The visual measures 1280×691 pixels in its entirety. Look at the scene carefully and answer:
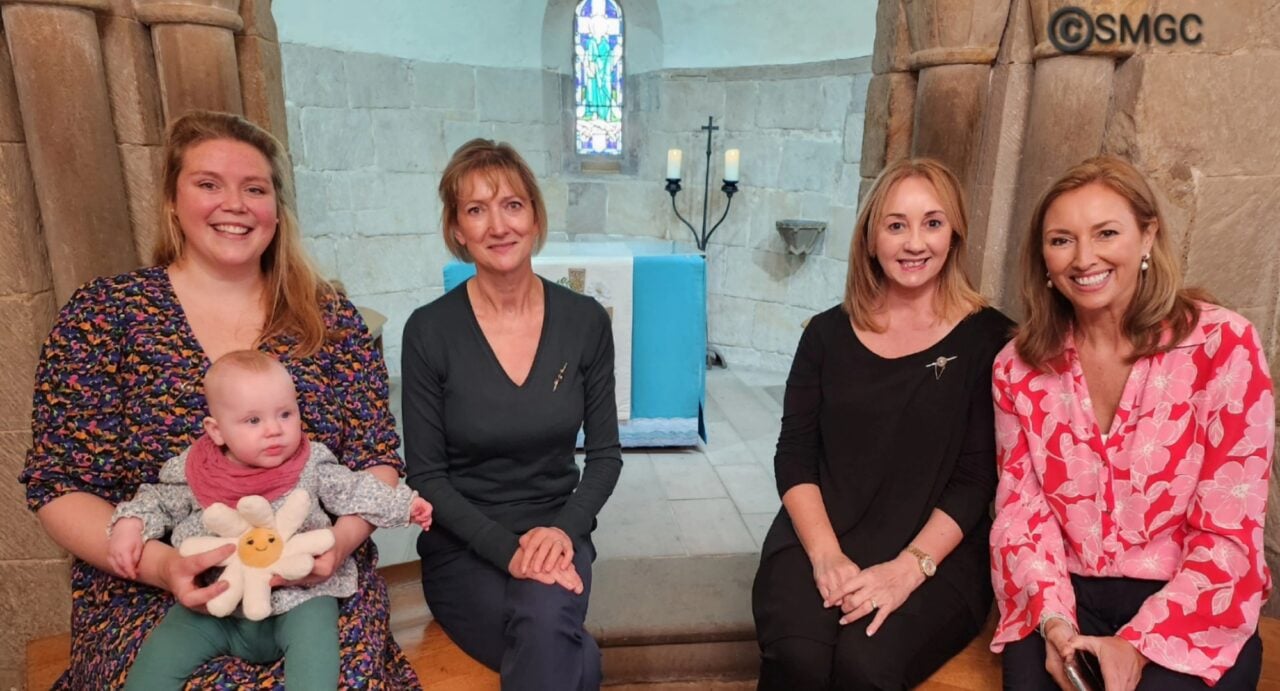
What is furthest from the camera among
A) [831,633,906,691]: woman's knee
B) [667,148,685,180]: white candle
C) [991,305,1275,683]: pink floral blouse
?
[667,148,685,180]: white candle

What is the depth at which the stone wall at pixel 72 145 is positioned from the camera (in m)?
1.68

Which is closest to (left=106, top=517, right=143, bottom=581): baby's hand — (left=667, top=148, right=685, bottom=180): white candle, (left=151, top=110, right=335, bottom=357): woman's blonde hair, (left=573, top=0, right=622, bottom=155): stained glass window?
(left=151, top=110, right=335, bottom=357): woman's blonde hair

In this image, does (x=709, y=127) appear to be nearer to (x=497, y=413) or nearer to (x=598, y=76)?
(x=598, y=76)

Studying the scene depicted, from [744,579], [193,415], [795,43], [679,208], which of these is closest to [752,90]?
[795,43]

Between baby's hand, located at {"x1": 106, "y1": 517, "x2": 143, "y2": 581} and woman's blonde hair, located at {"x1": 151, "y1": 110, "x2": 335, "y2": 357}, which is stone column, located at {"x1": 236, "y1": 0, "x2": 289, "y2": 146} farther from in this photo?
baby's hand, located at {"x1": 106, "y1": 517, "x2": 143, "y2": 581}

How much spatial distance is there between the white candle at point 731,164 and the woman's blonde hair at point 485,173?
380 centimetres

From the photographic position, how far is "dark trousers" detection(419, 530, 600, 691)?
56.6 inches

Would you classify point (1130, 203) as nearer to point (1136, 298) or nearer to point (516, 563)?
point (1136, 298)

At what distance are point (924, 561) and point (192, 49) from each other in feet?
6.67

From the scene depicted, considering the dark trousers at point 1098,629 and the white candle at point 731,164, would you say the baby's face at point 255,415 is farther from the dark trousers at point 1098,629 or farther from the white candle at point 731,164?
the white candle at point 731,164

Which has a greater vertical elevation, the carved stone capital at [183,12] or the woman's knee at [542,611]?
the carved stone capital at [183,12]

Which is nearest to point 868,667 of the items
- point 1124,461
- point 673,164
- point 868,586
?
point 868,586

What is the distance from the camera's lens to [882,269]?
179 cm

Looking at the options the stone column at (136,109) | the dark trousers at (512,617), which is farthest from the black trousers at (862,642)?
the stone column at (136,109)
